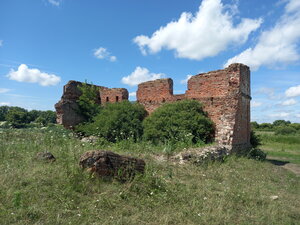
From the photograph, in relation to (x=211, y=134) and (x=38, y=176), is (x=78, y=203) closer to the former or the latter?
(x=38, y=176)

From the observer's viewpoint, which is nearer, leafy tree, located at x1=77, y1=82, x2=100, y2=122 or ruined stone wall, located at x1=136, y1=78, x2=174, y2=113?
ruined stone wall, located at x1=136, y1=78, x2=174, y2=113

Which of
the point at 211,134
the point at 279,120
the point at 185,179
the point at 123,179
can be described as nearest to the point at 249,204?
the point at 185,179

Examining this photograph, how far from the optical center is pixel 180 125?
10.0m

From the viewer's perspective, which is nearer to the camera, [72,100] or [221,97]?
[221,97]

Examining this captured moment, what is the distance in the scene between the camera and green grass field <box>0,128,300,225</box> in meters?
3.50

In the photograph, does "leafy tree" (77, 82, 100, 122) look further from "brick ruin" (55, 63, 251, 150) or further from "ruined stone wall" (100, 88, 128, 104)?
"brick ruin" (55, 63, 251, 150)

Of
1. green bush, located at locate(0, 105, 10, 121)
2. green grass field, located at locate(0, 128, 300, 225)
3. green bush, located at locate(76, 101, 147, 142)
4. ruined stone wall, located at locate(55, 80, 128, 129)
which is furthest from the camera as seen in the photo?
green bush, located at locate(0, 105, 10, 121)

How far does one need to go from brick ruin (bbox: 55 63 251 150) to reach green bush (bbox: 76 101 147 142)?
1.20 metres

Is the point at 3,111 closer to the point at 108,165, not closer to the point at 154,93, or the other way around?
the point at 154,93

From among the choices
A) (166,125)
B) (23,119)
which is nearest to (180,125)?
(166,125)

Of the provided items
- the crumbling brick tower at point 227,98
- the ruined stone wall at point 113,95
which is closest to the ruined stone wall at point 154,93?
the crumbling brick tower at point 227,98

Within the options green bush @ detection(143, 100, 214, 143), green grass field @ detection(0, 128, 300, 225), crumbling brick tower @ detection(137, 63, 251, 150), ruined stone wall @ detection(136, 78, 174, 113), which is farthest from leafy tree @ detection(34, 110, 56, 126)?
crumbling brick tower @ detection(137, 63, 251, 150)

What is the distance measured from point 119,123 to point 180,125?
3177 millimetres

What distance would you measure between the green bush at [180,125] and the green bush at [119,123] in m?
0.84
